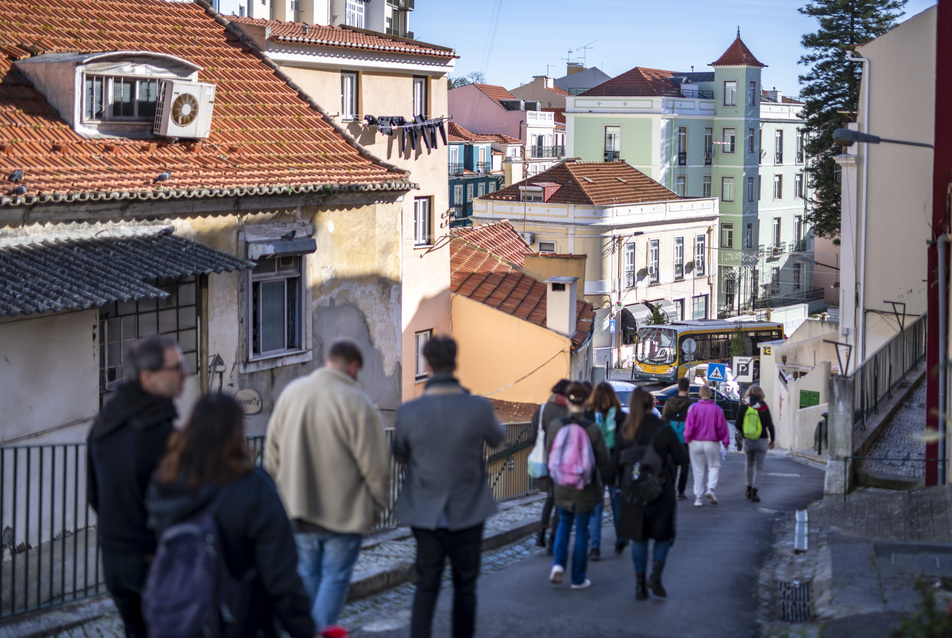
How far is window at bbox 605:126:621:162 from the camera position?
68.8 metres

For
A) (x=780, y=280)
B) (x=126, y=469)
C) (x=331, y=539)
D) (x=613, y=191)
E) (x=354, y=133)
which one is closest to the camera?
(x=126, y=469)

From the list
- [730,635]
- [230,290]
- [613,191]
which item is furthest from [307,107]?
[613,191]

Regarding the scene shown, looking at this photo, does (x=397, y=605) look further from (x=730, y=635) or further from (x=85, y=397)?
(x=85, y=397)

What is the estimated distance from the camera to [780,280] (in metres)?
76.4

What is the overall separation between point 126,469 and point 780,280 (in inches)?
2930

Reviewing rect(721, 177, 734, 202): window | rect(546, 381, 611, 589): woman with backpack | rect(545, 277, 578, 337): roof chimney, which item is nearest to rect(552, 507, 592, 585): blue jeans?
rect(546, 381, 611, 589): woman with backpack

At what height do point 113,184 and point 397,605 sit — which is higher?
point 113,184

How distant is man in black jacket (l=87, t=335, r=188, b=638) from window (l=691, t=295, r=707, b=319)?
5780cm

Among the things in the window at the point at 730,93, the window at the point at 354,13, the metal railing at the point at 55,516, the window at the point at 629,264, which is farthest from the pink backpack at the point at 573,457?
the window at the point at 730,93

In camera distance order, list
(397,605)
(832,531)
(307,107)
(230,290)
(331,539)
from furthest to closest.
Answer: (307,107) → (230,290) → (832,531) → (397,605) → (331,539)

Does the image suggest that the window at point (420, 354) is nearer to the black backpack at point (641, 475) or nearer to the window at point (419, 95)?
the window at point (419, 95)

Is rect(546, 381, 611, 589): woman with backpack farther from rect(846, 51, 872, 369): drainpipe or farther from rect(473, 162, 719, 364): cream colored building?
rect(473, 162, 719, 364): cream colored building

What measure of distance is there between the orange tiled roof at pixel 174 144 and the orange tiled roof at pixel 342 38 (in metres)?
3.18

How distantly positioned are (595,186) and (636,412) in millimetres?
47176
